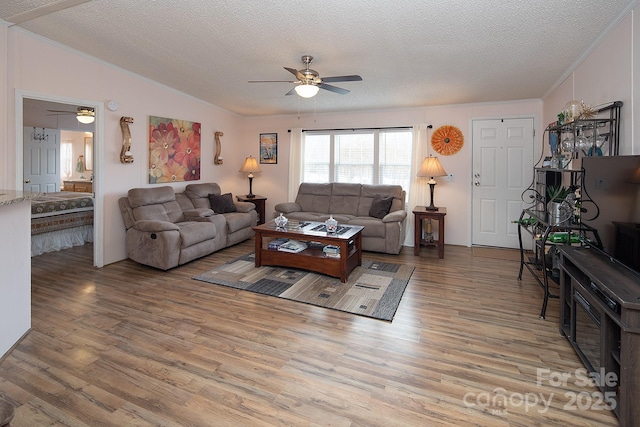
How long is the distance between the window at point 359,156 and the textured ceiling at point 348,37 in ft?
4.09

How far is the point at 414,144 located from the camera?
5645mm

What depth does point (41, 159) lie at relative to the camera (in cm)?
731

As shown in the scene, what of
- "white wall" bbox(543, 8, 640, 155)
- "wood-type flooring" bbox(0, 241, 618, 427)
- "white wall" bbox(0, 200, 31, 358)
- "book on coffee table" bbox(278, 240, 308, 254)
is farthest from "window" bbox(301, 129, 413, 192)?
"white wall" bbox(0, 200, 31, 358)

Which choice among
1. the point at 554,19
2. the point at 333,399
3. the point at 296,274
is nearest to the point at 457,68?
the point at 554,19

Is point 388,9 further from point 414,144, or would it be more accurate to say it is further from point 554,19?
point 414,144

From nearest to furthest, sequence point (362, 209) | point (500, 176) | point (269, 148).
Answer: point (500, 176) < point (362, 209) < point (269, 148)

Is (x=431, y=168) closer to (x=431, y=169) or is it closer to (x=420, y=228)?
(x=431, y=169)

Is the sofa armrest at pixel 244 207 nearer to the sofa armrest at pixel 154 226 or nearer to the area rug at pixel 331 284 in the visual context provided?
the area rug at pixel 331 284

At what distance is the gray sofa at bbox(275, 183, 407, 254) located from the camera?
4.90 m

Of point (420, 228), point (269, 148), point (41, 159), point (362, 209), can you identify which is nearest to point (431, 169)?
point (420, 228)

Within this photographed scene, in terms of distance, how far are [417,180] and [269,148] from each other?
305 cm

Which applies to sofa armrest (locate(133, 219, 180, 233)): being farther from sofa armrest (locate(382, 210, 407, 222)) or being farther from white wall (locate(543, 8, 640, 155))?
white wall (locate(543, 8, 640, 155))

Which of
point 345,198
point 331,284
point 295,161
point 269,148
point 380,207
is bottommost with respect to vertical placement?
point 331,284

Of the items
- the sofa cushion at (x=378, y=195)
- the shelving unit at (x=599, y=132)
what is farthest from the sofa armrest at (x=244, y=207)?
the shelving unit at (x=599, y=132)
